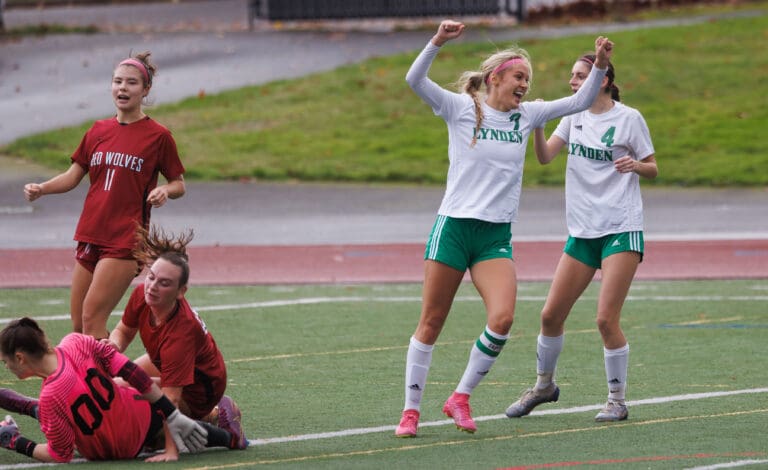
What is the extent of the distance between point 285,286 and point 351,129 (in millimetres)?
10596

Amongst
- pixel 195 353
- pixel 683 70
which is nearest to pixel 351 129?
pixel 683 70

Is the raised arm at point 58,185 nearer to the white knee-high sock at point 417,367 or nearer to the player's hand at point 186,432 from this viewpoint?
the player's hand at point 186,432

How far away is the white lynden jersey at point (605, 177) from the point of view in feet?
28.7

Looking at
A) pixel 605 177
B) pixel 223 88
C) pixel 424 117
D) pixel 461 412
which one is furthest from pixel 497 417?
pixel 223 88

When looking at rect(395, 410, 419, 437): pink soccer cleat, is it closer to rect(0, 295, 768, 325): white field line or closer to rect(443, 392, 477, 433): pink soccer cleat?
rect(443, 392, 477, 433): pink soccer cleat

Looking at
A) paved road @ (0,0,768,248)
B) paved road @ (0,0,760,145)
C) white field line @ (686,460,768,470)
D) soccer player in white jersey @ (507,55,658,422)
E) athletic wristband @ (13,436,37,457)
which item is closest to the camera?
white field line @ (686,460,768,470)

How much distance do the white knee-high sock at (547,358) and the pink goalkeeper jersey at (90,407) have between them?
96.8 inches

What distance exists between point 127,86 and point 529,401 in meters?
2.90

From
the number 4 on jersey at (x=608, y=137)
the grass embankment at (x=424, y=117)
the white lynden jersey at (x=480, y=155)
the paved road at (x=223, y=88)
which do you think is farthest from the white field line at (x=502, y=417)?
the grass embankment at (x=424, y=117)

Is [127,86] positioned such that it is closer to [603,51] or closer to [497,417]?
[603,51]

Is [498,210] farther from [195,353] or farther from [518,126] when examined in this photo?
[195,353]

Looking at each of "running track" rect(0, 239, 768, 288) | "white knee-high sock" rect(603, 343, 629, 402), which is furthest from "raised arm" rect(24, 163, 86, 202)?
"running track" rect(0, 239, 768, 288)

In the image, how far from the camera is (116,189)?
29.0ft

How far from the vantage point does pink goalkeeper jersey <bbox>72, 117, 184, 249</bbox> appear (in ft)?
28.9
